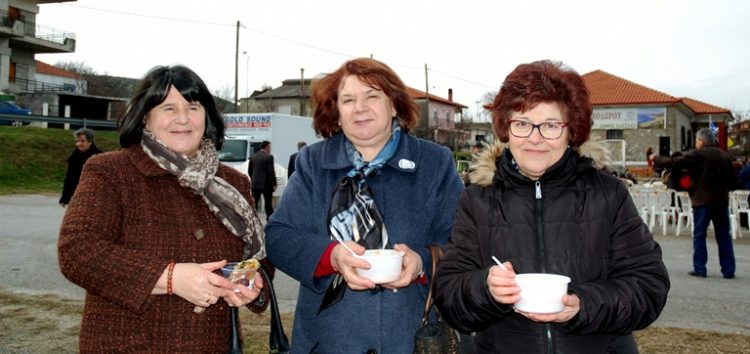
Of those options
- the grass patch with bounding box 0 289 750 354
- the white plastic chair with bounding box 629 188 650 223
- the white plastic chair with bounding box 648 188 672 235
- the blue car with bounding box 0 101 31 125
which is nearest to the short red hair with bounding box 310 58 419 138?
the grass patch with bounding box 0 289 750 354

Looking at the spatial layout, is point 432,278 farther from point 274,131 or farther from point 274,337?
point 274,131

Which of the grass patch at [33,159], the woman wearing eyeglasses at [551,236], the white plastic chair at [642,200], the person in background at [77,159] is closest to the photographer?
the woman wearing eyeglasses at [551,236]

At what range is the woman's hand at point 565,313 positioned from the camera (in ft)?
6.36

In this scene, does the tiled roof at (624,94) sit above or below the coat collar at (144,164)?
above

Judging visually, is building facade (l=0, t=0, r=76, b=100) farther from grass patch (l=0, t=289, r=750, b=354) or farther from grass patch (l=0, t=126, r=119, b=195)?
grass patch (l=0, t=289, r=750, b=354)

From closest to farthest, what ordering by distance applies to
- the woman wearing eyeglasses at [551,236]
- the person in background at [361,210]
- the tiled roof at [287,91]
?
the woman wearing eyeglasses at [551,236] → the person in background at [361,210] → the tiled roof at [287,91]

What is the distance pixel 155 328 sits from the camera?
226 centimetres

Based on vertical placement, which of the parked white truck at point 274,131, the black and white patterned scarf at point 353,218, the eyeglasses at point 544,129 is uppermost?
the parked white truck at point 274,131

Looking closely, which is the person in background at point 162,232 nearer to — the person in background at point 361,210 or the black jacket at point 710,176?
the person in background at point 361,210

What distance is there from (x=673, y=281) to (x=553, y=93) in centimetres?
715

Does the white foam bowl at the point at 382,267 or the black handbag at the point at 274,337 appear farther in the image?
the black handbag at the point at 274,337

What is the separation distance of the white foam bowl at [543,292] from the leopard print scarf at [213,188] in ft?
3.87

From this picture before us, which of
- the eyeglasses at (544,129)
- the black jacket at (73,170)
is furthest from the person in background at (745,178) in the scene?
the eyeglasses at (544,129)

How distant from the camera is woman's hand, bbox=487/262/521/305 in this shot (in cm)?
193
